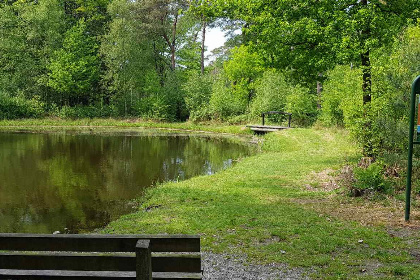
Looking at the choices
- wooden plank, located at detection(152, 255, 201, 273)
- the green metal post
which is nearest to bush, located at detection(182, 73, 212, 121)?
the green metal post

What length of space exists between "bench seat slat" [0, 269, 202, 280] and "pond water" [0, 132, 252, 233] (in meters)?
5.85

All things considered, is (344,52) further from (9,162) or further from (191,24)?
(191,24)

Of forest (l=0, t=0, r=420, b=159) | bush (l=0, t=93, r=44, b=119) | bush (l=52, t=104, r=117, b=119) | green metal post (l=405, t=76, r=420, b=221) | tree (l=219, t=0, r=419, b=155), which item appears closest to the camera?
green metal post (l=405, t=76, r=420, b=221)

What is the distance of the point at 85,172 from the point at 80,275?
1378 centimetres

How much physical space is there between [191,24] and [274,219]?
45.9 metres

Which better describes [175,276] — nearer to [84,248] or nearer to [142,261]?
[142,261]

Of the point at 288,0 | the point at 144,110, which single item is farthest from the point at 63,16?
the point at 288,0

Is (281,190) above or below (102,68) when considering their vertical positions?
below

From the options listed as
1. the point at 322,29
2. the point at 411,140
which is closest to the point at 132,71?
the point at 322,29

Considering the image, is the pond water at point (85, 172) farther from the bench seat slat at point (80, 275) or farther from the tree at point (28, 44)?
the tree at point (28, 44)

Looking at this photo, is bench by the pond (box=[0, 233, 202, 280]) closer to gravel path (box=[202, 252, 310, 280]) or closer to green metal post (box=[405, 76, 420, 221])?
gravel path (box=[202, 252, 310, 280])

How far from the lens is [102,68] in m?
48.0

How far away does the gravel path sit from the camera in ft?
17.4

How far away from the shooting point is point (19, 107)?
4106cm
